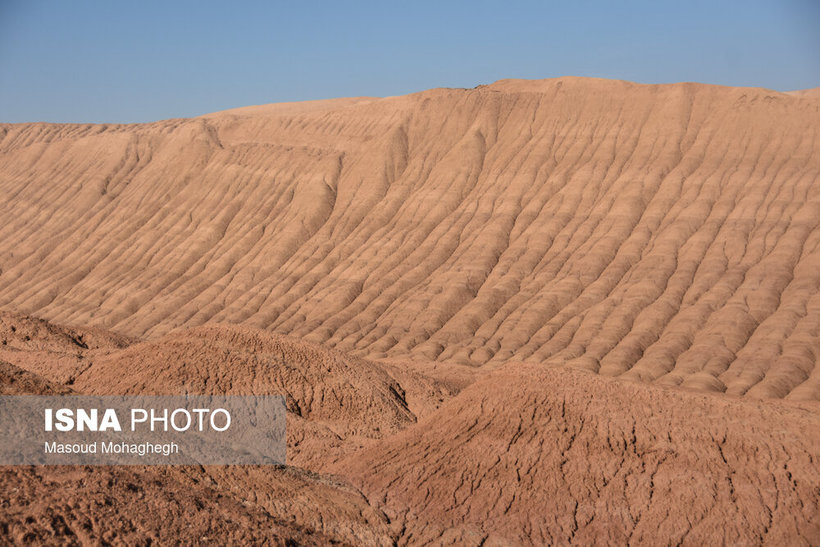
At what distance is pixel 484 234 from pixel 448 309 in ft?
27.0

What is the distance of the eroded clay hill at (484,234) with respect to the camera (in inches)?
1859

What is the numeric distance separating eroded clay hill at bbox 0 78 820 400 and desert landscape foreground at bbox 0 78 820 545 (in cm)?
22

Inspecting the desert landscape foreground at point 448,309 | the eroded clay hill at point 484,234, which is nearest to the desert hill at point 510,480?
the desert landscape foreground at point 448,309

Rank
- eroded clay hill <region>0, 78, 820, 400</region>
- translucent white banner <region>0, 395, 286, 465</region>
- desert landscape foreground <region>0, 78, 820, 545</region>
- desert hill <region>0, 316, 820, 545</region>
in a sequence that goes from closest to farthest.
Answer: desert hill <region>0, 316, 820, 545</region>
translucent white banner <region>0, 395, 286, 465</region>
desert landscape foreground <region>0, 78, 820, 545</region>
eroded clay hill <region>0, 78, 820, 400</region>

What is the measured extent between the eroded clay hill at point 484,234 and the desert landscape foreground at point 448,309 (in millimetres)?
222

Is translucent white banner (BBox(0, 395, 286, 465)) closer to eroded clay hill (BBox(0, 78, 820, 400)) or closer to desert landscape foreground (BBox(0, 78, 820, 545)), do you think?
desert landscape foreground (BBox(0, 78, 820, 545))

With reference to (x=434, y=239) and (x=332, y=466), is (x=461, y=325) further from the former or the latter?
(x=332, y=466)

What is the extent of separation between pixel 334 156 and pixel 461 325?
2685 cm

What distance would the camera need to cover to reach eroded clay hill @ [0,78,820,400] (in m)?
47.2

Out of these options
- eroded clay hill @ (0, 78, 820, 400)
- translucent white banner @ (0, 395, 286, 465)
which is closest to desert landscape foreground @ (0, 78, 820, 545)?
eroded clay hill @ (0, 78, 820, 400)

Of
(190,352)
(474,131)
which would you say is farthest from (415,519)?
(474,131)

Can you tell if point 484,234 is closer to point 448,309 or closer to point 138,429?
point 448,309

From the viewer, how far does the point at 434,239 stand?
60.1 meters

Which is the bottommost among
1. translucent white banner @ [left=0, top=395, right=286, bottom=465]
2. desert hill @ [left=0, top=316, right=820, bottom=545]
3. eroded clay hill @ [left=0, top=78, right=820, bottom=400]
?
desert hill @ [left=0, top=316, right=820, bottom=545]
